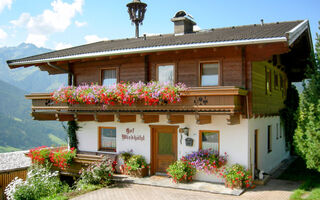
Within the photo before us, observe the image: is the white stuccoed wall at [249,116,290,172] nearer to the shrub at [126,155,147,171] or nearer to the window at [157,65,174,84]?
the window at [157,65,174,84]

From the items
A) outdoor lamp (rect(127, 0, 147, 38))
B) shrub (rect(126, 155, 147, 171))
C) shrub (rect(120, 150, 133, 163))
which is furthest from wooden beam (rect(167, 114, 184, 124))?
outdoor lamp (rect(127, 0, 147, 38))

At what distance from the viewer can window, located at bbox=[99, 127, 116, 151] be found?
14922 millimetres

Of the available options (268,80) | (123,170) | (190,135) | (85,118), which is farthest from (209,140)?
(85,118)

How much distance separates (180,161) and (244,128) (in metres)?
2.75

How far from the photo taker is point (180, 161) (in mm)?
12469

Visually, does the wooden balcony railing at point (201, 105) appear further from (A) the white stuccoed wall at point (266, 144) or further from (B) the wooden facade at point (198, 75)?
(A) the white stuccoed wall at point (266, 144)

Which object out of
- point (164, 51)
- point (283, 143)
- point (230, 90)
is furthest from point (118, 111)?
point (283, 143)

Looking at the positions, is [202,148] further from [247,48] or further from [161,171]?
[247,48]

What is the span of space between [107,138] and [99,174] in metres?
3.03

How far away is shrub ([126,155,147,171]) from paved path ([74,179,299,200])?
1.29m

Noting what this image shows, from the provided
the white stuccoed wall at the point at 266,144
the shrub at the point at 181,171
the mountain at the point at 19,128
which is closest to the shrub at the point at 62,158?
the shrub at the point at 181,171

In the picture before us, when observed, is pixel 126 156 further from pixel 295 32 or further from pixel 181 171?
pixel 295 32

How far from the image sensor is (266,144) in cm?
1505

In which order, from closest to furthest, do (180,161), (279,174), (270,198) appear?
1. (270,198)
2. (180,161)
3. (279,174)
